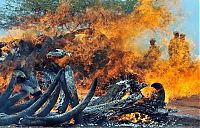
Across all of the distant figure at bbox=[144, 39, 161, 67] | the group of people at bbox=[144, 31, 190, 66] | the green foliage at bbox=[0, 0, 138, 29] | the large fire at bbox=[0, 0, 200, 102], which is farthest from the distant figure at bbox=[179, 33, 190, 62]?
the green foliage at bbox=[0, 0, 138, 29]

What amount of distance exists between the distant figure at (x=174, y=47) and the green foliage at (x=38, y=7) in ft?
12.9

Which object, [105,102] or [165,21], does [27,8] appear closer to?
[165,21]

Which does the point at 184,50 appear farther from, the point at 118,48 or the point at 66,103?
the point at 66,103

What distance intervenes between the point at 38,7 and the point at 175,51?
7.82m

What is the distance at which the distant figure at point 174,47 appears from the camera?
18.7 m

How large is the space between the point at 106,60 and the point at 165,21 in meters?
2.94

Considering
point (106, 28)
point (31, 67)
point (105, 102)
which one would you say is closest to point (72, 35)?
point (106, 28)

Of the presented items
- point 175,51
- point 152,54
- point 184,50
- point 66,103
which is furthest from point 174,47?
point 66,103

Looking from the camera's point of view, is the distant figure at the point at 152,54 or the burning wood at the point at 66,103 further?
the distant figure at the point at 152,54

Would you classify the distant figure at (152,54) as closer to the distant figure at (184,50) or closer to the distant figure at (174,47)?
the distant figure at (174,47)

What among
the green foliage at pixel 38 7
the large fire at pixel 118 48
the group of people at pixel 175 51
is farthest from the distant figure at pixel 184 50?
the green foliage at pixel 38 7

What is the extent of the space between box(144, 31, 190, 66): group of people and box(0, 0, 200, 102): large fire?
264 millimetres

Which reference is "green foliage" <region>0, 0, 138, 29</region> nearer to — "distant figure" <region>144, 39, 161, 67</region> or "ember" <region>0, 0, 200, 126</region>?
"ember" <region>0, 0, 200, 126</region>

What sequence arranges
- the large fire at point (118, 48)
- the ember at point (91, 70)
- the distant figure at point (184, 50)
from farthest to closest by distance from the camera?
the distant figure at point (184, 50) < the large fire at point (118, 48) < the ember at point (91, 70)
